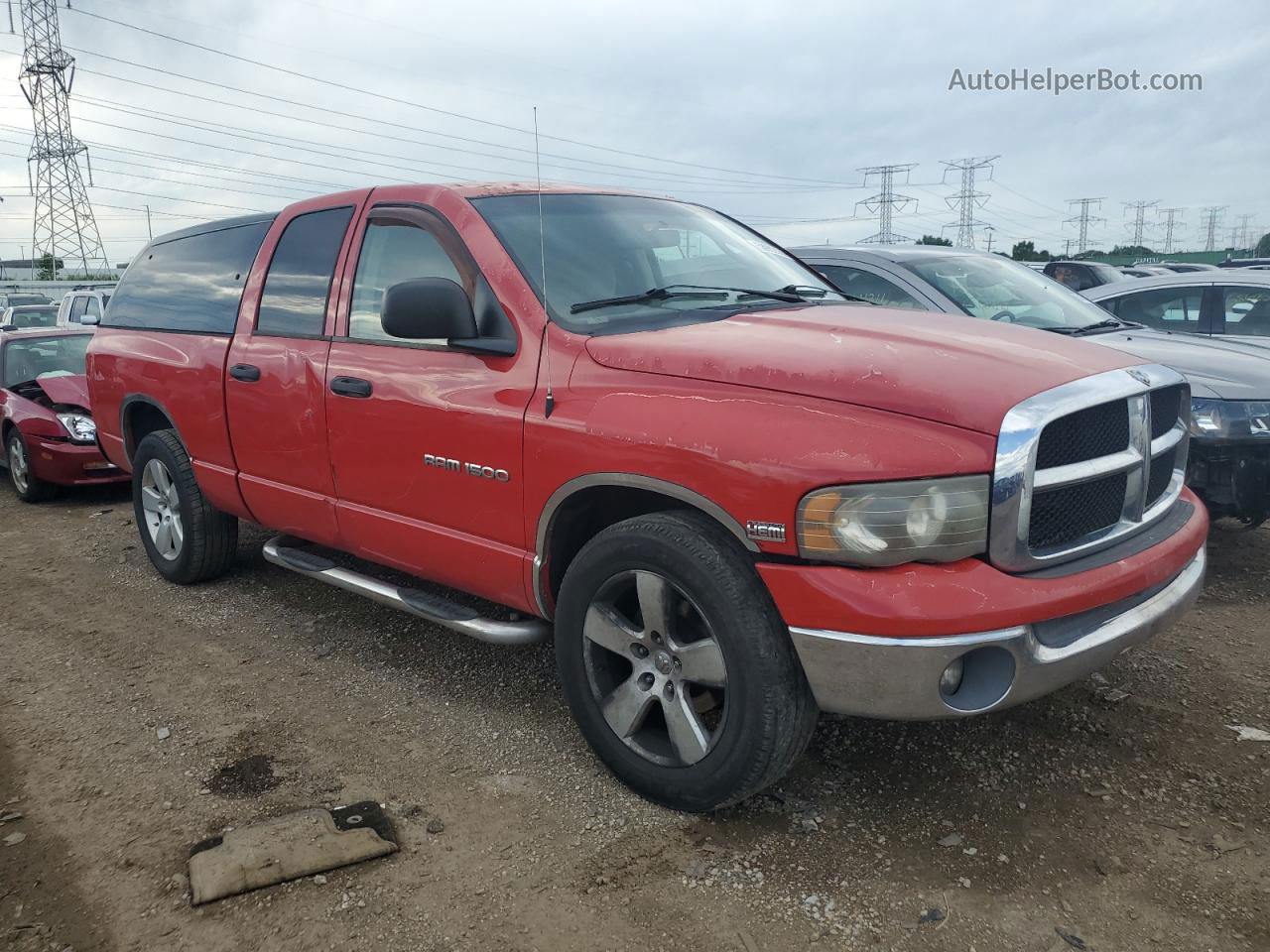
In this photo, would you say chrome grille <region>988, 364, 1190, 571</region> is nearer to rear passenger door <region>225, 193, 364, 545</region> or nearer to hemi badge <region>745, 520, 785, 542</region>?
hemi badge <region>745, 520, 785, 542</region>

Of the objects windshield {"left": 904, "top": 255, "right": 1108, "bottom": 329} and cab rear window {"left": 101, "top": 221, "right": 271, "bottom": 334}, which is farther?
windshield {"left": 904, "top": 255, "right": 1108, "bottom": 329}

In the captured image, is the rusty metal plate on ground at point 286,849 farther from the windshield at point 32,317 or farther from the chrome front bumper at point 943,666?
the windshield at point 32,317

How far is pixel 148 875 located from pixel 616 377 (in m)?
1.91

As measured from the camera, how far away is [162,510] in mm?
5293

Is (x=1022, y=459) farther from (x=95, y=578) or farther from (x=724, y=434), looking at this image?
(x=95, y=578)

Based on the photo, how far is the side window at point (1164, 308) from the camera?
22.5ft

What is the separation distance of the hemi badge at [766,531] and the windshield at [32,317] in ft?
61.3

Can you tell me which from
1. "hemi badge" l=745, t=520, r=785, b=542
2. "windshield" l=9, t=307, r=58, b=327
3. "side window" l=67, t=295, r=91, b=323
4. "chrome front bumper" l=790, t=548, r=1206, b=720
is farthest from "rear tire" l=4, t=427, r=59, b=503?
"windshield" l=9, t=307, r=58, b=327

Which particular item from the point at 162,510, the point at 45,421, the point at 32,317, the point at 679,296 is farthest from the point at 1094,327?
the point at 32,317

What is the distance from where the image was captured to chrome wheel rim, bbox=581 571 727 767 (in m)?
2.78

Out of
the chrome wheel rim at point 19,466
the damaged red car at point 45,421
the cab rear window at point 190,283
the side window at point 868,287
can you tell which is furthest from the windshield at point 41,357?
the side window at point 868,287

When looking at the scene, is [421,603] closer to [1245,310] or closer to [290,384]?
[290,384]

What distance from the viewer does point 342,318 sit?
3883 mm

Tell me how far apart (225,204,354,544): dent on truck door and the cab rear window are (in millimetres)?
224
